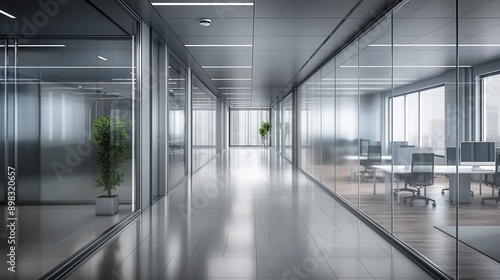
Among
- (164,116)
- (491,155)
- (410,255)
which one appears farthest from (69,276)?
(164,116)

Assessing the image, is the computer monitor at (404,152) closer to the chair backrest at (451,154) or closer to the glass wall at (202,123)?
the chair backrest at (451,154)

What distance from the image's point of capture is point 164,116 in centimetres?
838

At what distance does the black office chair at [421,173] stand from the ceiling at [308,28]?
1.12 meters

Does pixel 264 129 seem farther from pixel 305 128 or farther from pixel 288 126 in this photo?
pixel 305 128

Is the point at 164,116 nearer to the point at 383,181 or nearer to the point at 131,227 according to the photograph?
the point at 131,227

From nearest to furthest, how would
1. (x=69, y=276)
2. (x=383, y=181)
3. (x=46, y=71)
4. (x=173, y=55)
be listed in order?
(x=69, y=276) < (x=46, y=71) < (x=383, y=181) < (x=173, y=55)

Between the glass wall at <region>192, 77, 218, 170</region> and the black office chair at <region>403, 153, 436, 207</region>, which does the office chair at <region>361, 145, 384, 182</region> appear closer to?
the black office chair at <region>403, 153, 436, 207</region>

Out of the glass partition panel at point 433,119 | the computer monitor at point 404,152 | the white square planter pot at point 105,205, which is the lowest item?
the white square planter pot at point 105,205

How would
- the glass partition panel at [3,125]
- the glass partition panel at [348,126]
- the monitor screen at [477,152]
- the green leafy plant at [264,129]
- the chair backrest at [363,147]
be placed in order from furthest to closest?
the green leafy plant at [264,129], the glass partition panel at [348,126], the chair backrest at [363,147], the monitor screen at [477,152], the glass partition panel at [3,125]

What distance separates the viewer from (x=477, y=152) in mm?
3377

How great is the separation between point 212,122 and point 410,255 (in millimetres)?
14813

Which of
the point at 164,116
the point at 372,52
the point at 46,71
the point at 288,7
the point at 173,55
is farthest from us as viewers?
the point at 173,55

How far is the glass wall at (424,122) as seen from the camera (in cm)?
377

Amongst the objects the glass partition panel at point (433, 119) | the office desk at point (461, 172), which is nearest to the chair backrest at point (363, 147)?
the office desk at point (461, 172)
